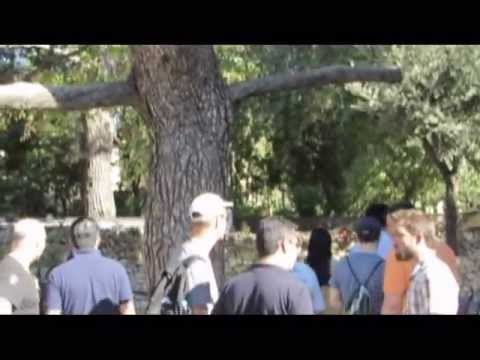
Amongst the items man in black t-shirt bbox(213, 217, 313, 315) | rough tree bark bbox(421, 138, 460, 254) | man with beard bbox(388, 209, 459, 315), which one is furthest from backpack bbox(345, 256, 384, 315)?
rough tree bark bbox(421, 138, 460, 254)

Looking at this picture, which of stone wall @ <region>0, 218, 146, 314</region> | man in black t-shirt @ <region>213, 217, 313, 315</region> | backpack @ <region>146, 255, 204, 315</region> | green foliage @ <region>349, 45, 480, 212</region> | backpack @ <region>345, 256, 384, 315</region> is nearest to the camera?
man in black t-shirt @ <region>213, 217, 313, 315</region>

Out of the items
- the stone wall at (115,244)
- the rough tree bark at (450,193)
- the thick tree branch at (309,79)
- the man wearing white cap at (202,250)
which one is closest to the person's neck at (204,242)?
the man wearing white cap at (202,250)

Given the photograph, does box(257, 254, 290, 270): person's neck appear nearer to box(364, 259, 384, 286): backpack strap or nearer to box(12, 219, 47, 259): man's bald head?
box(364, 259, 384, 286): backpack strap

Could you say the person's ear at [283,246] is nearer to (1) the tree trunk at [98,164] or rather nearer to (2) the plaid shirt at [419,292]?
(2) the plaid shirt at [419,292]

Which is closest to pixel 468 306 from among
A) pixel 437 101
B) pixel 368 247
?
pixel 368 247

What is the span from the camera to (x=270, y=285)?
4.50 metres

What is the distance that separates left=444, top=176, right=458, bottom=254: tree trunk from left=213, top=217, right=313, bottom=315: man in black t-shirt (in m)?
15.3

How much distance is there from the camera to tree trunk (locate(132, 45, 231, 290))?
27.1ft

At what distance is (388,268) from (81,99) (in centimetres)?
402

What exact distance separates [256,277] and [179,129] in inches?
155
